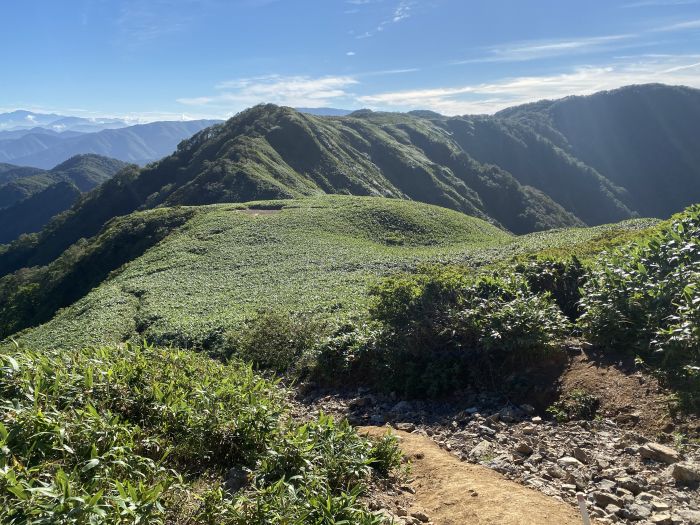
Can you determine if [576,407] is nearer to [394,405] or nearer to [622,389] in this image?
[622,389]

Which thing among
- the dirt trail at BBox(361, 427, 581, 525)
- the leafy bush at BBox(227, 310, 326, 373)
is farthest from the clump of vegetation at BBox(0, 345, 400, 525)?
the leafy bush at BBox(227, 310, 326, 373)

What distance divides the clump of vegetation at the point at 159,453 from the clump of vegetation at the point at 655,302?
14.5ft

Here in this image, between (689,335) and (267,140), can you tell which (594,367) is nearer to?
(689,335)

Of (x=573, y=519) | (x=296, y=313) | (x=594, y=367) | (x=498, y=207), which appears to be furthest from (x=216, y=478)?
(x=498, y=207)

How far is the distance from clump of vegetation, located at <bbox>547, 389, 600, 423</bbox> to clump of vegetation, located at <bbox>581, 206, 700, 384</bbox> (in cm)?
111

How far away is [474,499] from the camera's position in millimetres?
4941

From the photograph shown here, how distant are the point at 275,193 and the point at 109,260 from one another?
81.9 feet

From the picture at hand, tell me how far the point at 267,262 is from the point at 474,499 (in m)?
26.5

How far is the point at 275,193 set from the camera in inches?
2650

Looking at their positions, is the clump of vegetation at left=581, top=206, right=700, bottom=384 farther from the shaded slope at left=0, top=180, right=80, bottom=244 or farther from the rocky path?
the shaded slope at left=0, top=180, right=80, bottom=244

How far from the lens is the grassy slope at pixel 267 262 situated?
18719 mm

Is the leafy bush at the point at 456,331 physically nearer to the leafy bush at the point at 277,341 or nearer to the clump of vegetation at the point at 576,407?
the clump of vegetation at the point at 576,407

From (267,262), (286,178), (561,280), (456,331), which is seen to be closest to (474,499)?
(456,331)

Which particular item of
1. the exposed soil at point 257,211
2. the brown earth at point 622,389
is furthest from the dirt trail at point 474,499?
the exposed soil at point 257,211
